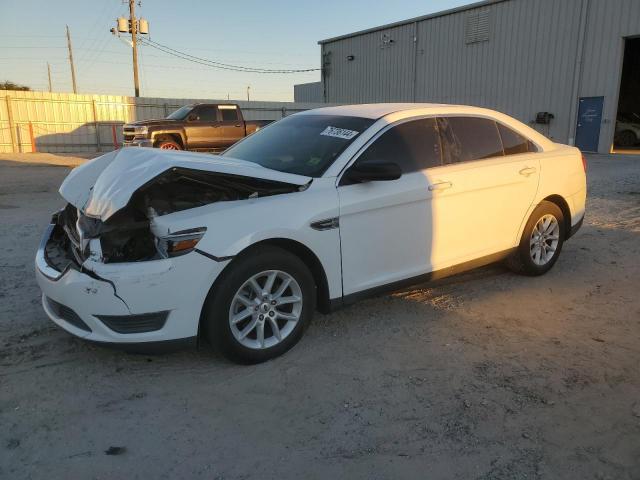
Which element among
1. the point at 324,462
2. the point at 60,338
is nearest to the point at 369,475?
the point at 324,462

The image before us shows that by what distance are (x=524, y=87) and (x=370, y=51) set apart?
1073 centimetres

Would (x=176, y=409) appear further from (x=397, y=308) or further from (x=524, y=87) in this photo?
(x=524, y=87)

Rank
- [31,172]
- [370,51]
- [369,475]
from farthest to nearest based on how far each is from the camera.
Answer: [370,51], [31,172], [369,475]

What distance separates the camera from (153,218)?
125 inches

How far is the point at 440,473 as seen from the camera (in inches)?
94.7

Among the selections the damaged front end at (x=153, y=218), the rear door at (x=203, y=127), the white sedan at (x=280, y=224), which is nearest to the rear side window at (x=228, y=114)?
the rear door at (x=203, y=127)

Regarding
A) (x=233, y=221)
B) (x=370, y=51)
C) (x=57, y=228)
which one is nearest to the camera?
(x=233, y=221)

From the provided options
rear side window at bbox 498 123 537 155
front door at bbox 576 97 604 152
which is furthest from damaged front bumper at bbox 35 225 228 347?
front door at bbox 576 97 604 152

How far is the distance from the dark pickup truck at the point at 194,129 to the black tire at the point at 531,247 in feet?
40.4

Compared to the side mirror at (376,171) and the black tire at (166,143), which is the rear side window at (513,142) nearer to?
the side mirror at (376,171)

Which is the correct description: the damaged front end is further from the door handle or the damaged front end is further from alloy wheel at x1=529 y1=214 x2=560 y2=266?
alloy wheel at x1=529 y1=214 x2=560 y2=266

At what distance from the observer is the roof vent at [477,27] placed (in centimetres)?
2480

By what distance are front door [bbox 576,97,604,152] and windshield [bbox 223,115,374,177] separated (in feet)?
67.6

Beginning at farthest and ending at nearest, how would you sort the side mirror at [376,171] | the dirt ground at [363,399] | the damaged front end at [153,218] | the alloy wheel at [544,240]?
the alloy wheel at [544,240], the side mirror at [376,171], the damaged front end at [153,218], the dirt ground at [363,399]
